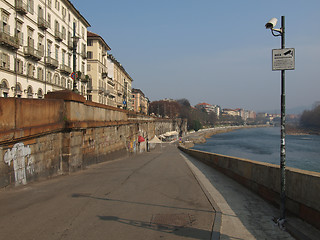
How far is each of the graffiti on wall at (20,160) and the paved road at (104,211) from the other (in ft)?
1.48

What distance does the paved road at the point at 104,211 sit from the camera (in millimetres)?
5277

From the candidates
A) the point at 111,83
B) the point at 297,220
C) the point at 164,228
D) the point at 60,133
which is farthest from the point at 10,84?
the point at 111,83

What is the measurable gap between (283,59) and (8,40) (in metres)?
24.5

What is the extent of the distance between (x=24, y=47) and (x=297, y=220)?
92.9ft

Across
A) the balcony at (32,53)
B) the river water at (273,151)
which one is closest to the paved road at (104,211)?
the balcony at (32,53)

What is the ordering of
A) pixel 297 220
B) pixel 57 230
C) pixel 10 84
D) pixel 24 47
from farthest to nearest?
pixel 24 47, pixel 10 84, pixel 297 220, pixel 57 230

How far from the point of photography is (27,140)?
9.16m

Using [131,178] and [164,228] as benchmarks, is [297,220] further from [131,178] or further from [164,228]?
[131,178]

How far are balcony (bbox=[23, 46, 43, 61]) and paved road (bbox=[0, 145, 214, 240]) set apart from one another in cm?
2135

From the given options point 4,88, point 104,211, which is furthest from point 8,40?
point 104,211

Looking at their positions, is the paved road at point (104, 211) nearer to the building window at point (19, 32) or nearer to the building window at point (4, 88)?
the building window at point (4, 88)

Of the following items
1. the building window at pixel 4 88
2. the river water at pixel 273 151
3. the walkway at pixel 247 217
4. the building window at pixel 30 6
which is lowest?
the river water at pixel 273 151

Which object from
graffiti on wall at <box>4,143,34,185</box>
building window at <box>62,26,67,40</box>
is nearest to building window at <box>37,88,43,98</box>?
building window at <box>62,26,67,40</box>

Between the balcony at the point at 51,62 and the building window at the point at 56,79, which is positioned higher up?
the balcony at the point at 51,62
